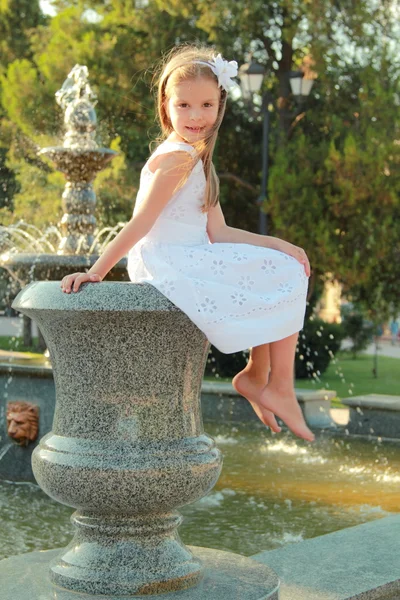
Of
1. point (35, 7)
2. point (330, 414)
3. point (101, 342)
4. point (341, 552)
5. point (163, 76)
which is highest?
point (35, 7)

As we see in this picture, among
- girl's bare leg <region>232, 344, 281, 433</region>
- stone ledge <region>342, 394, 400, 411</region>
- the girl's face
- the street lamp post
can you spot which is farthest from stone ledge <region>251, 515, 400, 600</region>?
the street lamp post

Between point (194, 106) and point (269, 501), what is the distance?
Result: 3.36 metres

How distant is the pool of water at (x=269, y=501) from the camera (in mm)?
5207

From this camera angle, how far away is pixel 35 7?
3025 centimetres

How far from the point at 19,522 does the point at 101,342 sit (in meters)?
2.82

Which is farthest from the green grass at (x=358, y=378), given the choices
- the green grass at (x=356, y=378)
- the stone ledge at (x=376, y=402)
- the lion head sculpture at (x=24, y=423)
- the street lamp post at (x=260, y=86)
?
the lion head sculpture at (x=24, y=423)

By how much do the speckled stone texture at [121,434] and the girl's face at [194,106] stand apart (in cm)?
71

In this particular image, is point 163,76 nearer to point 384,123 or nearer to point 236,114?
point 384,123

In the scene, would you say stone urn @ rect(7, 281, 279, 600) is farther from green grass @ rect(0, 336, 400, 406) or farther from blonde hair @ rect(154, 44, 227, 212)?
green grass @ rect(0, 336, 400, 406)

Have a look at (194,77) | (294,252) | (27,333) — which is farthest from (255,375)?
(27,333)

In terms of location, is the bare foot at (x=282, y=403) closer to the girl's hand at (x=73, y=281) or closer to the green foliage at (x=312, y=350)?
the girl's hand at (x=73, y=281)

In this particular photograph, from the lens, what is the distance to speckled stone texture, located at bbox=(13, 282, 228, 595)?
2.98 metres

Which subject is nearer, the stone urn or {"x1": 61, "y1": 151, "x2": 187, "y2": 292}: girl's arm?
the stone urn

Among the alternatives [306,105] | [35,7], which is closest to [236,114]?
[306,105]
